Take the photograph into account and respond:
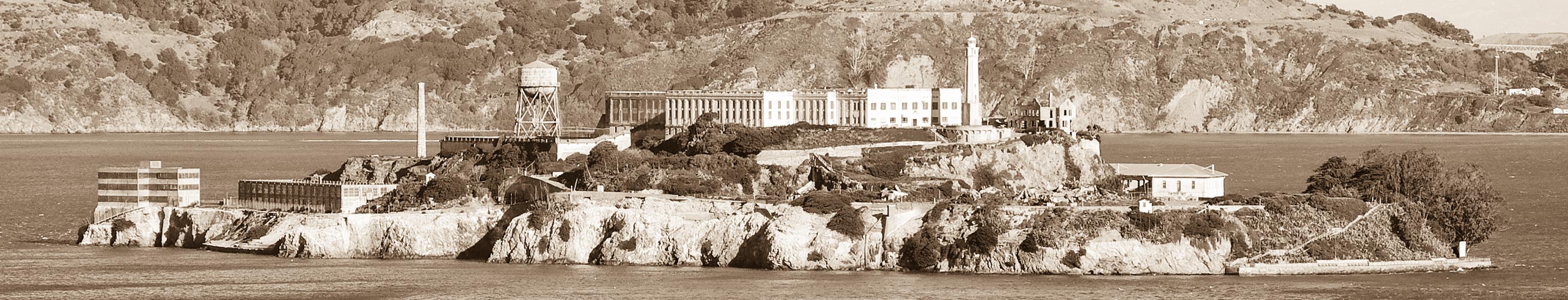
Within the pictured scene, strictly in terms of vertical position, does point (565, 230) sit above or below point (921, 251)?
above

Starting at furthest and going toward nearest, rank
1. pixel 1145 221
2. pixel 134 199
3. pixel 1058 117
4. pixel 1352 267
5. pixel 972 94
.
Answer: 1. pixel 972 94
2. pixel 1058 117
3. pixel 134 199
4. pixel 1145 221
5. pixel 1352 267

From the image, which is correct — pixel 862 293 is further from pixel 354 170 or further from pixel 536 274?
pixel 354 170

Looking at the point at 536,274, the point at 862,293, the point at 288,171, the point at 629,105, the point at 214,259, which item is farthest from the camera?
the point at 288,171

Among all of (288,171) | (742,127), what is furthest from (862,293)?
(288,171)

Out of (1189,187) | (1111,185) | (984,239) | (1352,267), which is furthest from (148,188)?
(1352,267)

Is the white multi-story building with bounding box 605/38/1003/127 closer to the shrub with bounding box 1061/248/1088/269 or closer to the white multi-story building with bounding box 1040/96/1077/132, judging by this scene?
the white multi-story building with bounding box 1040/96/1077/132

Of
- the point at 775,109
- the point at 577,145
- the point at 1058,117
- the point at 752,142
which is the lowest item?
the point at 577,145

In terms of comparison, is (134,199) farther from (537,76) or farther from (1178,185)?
(1178,185)
